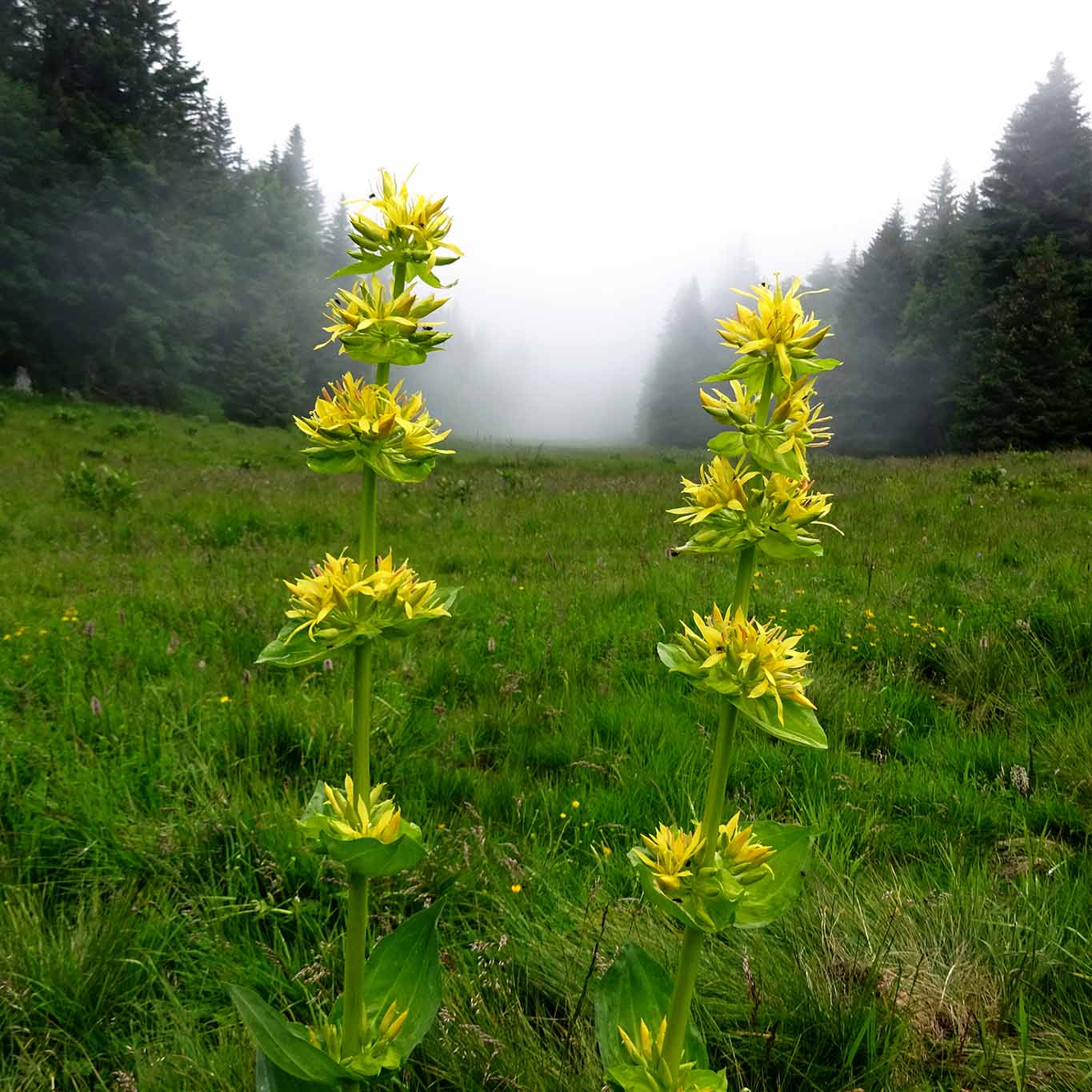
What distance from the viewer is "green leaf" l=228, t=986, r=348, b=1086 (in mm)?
1169

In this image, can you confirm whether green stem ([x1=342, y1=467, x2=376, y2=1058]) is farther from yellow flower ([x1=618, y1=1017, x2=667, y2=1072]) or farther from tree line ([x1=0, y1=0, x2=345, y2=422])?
tree line ([x1=0, y1=0, x2=345, y2=422])

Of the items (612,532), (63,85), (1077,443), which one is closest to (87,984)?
(612,532)

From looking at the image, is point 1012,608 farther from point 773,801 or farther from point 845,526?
point 845,526

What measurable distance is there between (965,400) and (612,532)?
3301cm

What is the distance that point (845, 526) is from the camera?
27.6 feet

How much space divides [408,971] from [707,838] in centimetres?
69

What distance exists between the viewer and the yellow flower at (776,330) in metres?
1.33

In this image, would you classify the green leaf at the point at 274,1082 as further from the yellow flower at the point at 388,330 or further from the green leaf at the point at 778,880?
the yellow flower at the point at 388,330

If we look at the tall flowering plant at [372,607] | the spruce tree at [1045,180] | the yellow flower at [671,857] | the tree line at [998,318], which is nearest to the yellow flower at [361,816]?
the tall flowering plant at [372,607]

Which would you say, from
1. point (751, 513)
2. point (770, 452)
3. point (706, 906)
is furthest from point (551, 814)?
point (770, 452)

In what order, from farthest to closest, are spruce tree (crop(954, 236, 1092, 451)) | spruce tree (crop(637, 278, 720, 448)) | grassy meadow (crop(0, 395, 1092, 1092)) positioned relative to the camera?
spruce tree (crop(637, 278, 720, 448)), spruce tree (crop(954, 236, 1092, 451)), grassy meadow (crop(0, 395, 1092, 1092))

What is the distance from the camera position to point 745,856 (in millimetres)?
1335

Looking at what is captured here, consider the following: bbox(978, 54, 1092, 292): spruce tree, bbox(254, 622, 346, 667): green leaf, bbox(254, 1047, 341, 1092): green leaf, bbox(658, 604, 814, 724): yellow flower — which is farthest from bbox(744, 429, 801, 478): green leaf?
bbox(978, 54, 1092, 292): spruce tree

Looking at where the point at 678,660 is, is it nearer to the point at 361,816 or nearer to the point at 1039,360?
the point at 361,816
